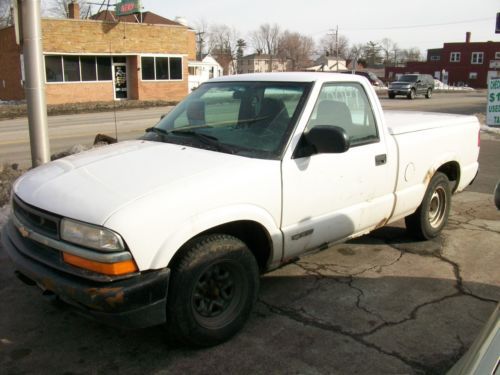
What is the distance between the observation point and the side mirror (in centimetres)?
370

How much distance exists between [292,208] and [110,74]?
107 ft

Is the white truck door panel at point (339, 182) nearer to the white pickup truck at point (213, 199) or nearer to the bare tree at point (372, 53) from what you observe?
the white pickup truck at point (213, 199)

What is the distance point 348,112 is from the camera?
175 inches

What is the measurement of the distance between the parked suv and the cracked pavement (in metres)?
34.5

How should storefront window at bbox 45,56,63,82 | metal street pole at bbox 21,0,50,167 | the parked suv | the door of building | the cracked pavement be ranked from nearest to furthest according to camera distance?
the cracked pavement → metal street pole at bbox 21,0,50,167 → storefront window at bbox 45,56,63,82 → the door of building → the parked suv

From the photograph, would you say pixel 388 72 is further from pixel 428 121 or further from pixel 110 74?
pixel 428 121

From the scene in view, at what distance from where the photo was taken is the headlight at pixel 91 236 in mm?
2852

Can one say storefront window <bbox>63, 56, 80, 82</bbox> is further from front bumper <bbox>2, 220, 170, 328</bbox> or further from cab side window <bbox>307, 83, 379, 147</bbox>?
front bumper <bbox>2, 220, 170, 328</bbox>

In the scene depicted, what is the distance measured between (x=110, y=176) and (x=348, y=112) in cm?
218

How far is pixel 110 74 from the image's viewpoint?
33812 millimetres

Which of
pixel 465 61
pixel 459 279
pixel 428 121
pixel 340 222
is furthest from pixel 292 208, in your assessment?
pixel 465 61

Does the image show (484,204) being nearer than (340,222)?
No

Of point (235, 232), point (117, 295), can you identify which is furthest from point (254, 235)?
point (117, 295)

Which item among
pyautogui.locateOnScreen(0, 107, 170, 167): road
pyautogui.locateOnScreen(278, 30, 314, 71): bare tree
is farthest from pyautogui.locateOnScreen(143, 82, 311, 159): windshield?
pyautogui.locateOnScreen(278, 30, 314, 71): bare tree
